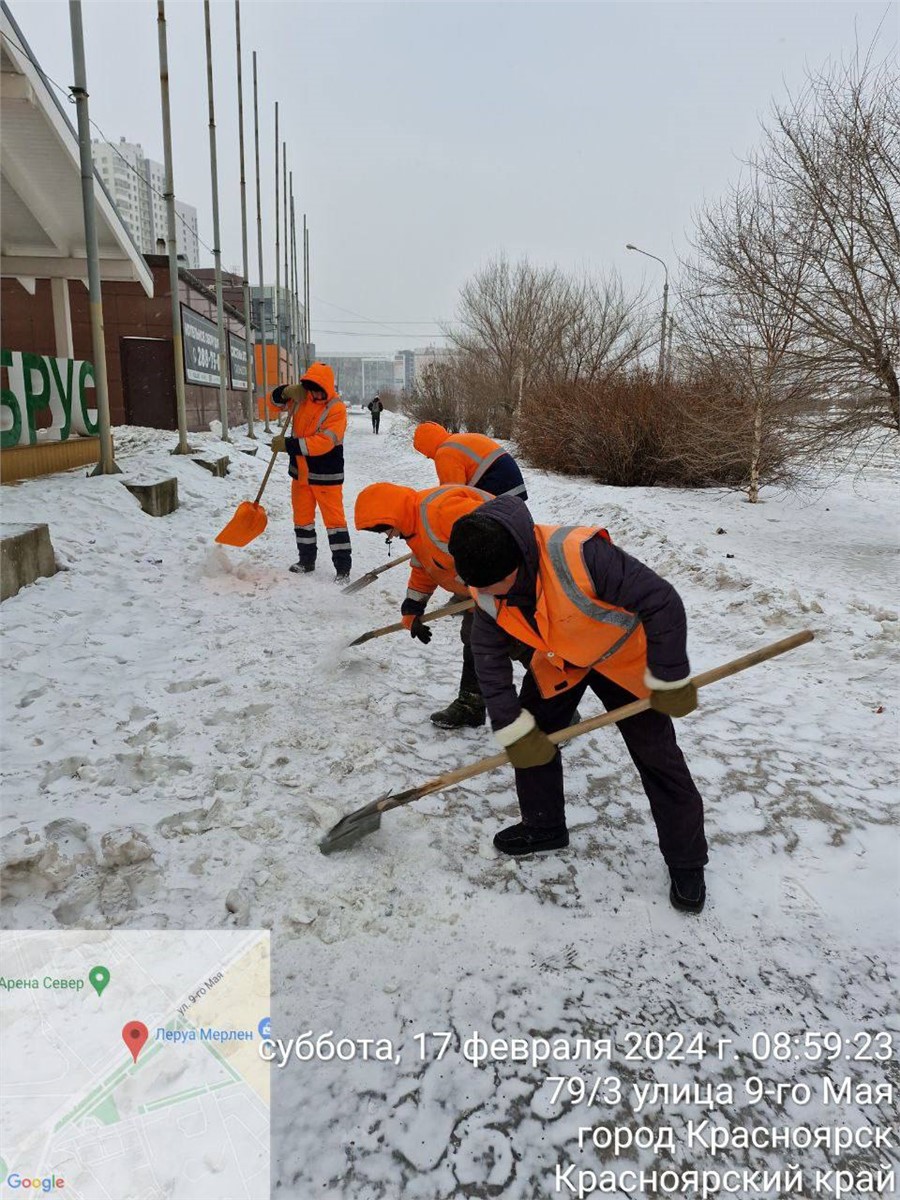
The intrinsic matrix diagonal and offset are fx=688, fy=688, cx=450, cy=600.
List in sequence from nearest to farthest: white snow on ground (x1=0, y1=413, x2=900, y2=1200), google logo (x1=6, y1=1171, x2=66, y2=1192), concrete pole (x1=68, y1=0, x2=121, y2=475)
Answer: google logo (x1=6, y1=1171, x2=66, y2=1192), white snow on ground (x1=0, y1=413, x2=900, y2=1200), concrete pole (x1=68, y1=0, x2=121, y2=475)

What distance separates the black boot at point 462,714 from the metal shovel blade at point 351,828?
98 cm

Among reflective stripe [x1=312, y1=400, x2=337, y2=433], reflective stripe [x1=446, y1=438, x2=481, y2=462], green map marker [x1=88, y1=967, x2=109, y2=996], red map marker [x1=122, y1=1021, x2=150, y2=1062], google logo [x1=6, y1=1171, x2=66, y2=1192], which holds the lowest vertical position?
google logo [x1=6, y1=1171, x2=66, y2=1192]

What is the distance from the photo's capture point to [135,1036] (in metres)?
1.76

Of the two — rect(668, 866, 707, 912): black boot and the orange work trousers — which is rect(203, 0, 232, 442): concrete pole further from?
rect(668, 866, 707, 912): black boot

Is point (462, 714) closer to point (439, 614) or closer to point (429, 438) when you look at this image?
point (439, 614)

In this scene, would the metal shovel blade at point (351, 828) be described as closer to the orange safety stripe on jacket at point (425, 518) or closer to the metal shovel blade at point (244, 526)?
the orange safety stripe on jacket at point (425, 518)

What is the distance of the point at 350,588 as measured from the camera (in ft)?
17.1

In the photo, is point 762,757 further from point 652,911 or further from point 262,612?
point 262,612

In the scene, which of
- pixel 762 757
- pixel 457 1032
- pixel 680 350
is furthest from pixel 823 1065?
pixel 680 350

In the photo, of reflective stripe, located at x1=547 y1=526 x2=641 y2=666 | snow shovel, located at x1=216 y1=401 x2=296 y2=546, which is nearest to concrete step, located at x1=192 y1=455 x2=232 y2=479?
snow shovel, located at x1=216 y1=401 x2=296 y2=546

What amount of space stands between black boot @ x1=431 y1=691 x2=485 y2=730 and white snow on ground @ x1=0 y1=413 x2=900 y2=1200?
3.9 inches

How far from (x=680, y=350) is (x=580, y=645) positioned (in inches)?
391

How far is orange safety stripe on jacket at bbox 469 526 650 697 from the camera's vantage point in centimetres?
204

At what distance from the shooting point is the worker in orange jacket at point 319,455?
18.0 ft
